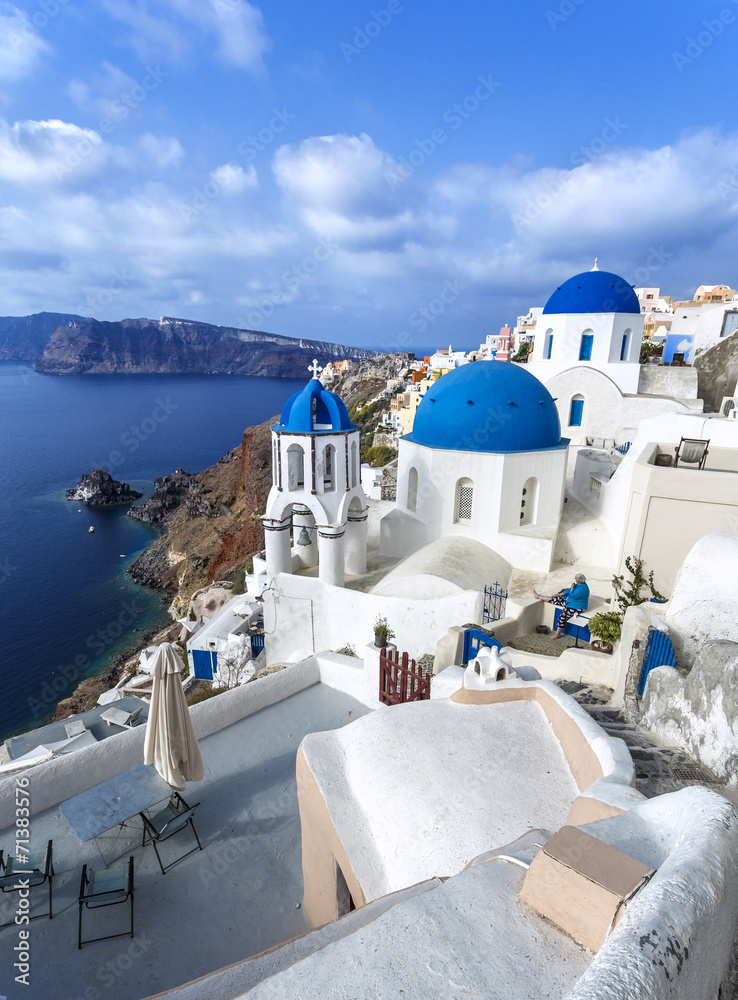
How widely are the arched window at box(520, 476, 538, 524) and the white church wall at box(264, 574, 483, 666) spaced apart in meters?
5.38

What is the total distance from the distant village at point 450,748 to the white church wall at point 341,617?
0.24ft

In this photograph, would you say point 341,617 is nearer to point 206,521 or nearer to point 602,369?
point 602,369

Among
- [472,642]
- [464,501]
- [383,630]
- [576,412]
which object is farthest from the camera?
[576,412]

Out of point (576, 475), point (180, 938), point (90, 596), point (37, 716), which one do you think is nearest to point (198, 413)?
point (90, 596)

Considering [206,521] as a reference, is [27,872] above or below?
above

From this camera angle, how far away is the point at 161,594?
3875 centimetres

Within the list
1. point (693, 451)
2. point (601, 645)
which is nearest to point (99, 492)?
point (601, 645)

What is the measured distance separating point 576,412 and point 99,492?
5308cm

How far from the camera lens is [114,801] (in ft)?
18.8

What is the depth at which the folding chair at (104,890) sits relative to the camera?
4.98 metres

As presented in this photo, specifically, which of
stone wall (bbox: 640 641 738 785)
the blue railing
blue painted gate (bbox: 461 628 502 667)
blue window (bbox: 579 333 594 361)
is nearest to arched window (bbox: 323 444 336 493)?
the blue railing

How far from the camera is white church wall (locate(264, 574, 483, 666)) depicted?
11.2 m

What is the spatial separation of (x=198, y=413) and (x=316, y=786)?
13215 cm

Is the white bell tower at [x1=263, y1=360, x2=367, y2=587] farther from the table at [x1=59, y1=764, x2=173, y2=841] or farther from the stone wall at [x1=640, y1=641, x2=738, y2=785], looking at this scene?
the stone wall at [x1=640, y1=641, x2=738, y2=785]
